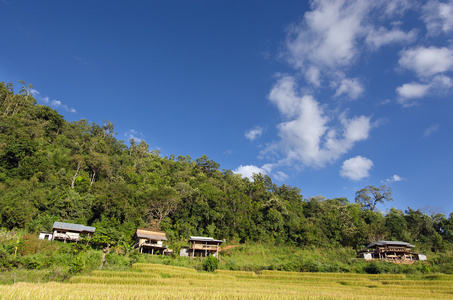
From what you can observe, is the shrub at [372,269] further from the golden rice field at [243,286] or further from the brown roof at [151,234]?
the brown roof at [151,234]

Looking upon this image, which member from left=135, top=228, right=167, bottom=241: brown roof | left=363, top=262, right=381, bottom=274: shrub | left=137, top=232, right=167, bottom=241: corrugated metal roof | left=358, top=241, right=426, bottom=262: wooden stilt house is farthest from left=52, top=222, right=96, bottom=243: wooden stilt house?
left=358, top=241, right=426, bottom=262: wooden stilt house

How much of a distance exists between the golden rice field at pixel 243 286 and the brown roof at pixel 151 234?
1332 cm

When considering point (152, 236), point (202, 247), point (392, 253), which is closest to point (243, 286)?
point (202, 247)

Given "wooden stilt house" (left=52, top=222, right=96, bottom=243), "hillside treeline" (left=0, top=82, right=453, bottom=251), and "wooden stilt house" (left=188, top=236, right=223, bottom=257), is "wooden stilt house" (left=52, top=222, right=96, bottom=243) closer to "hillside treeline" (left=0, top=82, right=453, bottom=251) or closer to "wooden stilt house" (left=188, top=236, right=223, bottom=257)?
"hillside treeline" (left=0, top=82, right=453, bottom=251)

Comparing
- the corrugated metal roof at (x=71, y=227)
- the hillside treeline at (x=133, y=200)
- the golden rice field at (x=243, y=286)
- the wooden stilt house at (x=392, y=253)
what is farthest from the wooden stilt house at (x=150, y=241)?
the wooden stilt house at (x=392, y=253)

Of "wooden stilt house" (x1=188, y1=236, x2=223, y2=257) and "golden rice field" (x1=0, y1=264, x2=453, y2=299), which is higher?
"wooden stilt house" (x1=188, y1=236, x2=223, y2=257)

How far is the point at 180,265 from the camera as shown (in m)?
35.6

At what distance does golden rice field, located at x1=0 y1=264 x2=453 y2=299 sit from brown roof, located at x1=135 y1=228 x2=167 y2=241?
43.7 feet

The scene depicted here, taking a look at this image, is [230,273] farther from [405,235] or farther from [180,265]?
[405,235]

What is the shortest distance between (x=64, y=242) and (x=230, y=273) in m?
26.4

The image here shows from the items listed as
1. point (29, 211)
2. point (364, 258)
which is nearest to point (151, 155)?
point (29, 211)

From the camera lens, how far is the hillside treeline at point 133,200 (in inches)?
1799

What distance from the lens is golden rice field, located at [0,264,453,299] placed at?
14586 mm

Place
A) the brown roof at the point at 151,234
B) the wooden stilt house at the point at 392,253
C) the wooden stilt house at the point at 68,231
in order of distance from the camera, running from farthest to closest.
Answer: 1. the wooden stilt house at the point at 392,253
2. the brown roof at the point at 151,234
3. the wooden stilt house at the point at 68,231
